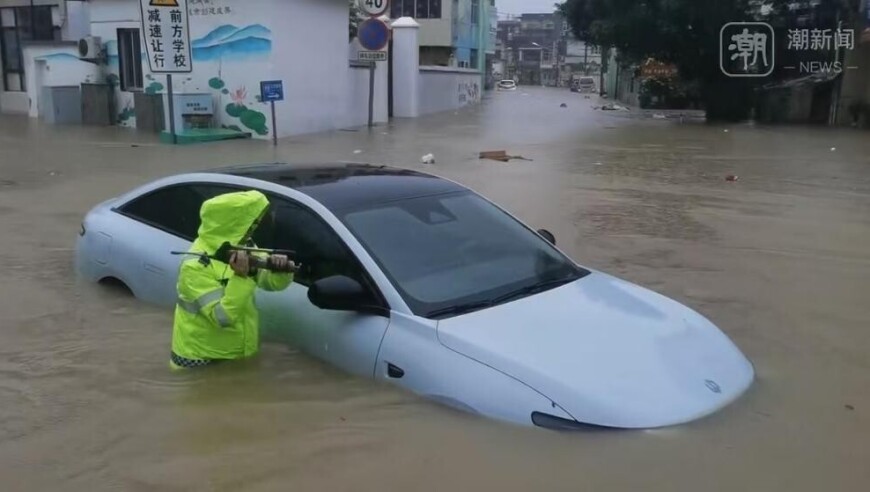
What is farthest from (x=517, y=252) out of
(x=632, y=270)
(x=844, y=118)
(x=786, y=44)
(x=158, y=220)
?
(x=786, y=44)

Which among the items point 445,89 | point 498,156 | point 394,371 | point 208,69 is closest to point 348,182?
point 394,371

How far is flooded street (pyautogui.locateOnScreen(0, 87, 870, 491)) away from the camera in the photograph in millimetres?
3432

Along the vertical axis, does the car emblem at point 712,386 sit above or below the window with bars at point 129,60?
below

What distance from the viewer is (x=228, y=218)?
4258mm

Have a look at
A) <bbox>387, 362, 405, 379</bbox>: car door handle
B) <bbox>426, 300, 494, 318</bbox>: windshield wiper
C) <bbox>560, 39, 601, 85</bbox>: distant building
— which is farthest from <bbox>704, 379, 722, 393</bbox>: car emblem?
<bbox>560, 39, 601, 85</bbox>: distant building

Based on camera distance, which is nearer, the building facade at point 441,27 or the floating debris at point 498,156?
the floating debris at point 498,156

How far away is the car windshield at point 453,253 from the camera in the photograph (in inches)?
162

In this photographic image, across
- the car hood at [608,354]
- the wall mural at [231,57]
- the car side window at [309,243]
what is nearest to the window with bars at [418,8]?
the wall mural at [231,57]

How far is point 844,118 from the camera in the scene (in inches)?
1077

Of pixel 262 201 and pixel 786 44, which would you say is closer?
pixel 262 201

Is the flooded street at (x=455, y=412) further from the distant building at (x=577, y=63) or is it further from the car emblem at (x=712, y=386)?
the distant building at (x=577, y=63)

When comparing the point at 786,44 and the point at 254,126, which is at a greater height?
the point at 786,44

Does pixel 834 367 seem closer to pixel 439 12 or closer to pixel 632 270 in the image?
pixel 632 270

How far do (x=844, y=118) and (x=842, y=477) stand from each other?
1054 inches
